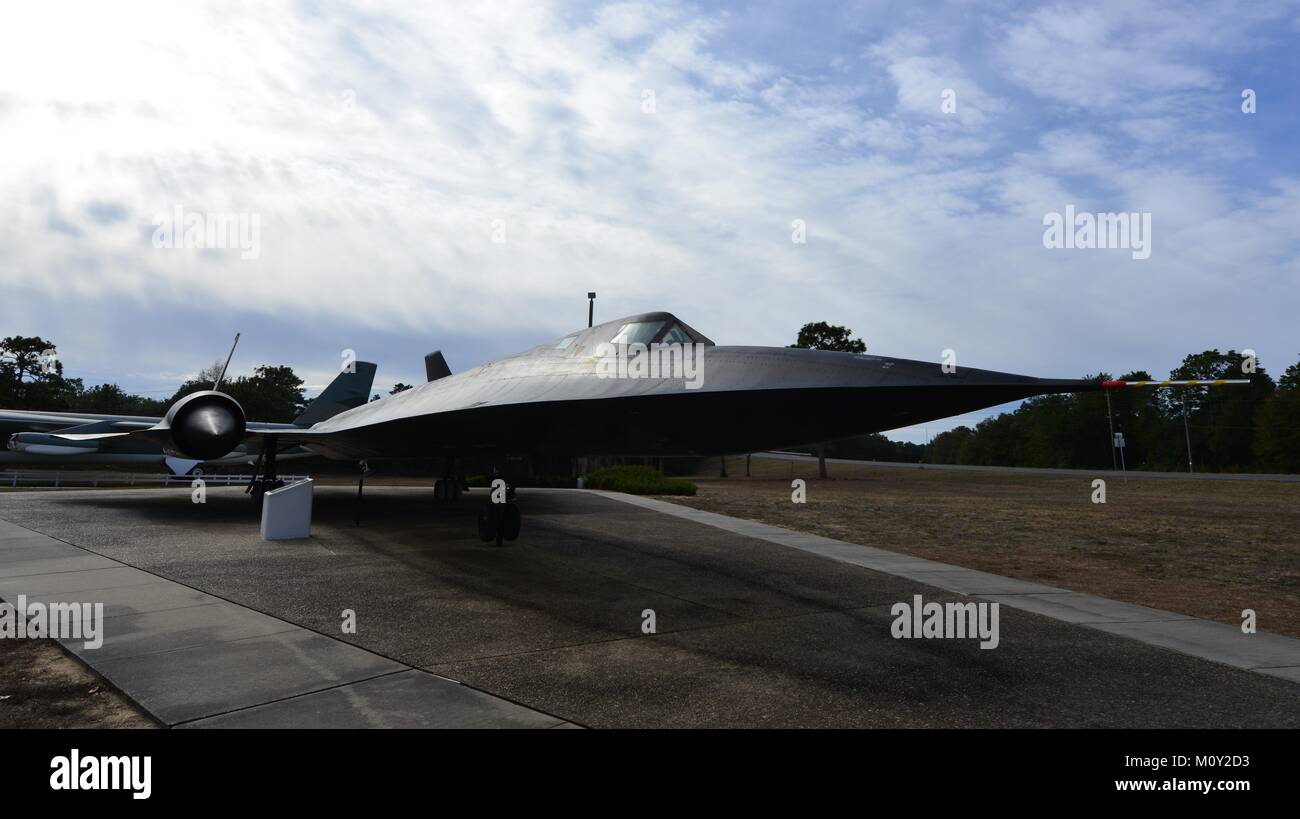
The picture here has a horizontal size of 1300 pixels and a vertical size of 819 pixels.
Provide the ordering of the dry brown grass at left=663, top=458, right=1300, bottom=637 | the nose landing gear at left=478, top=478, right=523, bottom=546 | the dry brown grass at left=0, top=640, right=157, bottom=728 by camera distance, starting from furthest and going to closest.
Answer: the nose landing gear at left=478, top=478, right=523, bottom=546, the dry brown grass at left=663, top=458, right=1300, bottom=637, the dry brown grass at left=0, top=640, right=157, bottom=728

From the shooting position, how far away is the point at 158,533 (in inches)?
440

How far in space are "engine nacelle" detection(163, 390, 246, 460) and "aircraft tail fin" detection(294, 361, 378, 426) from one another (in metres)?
10.4

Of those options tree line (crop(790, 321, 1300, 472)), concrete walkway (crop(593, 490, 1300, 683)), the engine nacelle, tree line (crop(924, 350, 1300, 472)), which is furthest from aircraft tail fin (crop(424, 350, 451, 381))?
tree line (crop(924, 350, 1300, 472))

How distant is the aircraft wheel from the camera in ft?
32.9

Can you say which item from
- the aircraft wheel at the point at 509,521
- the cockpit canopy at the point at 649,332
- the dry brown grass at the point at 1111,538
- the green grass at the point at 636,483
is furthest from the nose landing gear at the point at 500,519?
the green grass at the point at 636,483

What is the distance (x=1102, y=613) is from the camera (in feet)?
22.7

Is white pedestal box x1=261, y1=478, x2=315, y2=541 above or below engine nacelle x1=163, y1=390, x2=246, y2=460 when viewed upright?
below

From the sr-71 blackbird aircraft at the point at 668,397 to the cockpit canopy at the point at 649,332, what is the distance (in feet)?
0.06

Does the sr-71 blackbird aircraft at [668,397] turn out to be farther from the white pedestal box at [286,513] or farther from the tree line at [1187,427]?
the tree line at [1187,427]

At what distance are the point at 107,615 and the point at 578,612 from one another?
397 cm

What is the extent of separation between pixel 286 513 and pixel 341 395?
1399 cm

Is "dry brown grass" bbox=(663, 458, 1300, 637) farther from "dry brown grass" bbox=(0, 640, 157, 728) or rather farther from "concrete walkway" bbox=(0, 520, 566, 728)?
"dry brown grass" bbox=(0, 640, 157, 728)

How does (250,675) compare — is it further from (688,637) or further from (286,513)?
(286,513)
